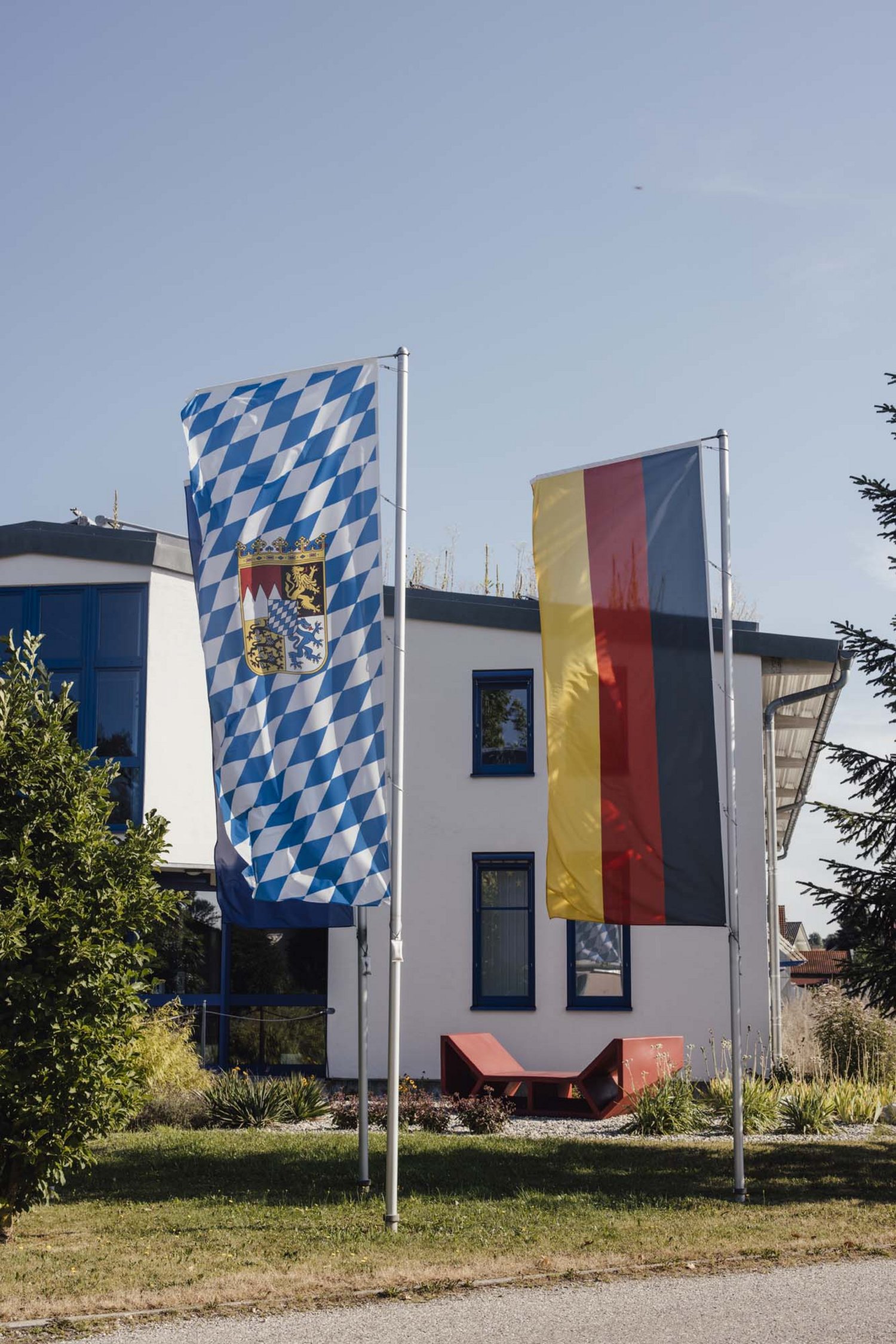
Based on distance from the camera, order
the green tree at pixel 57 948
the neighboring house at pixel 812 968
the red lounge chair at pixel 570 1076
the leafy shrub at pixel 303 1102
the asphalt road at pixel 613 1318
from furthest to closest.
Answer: the neighboring house at pixel 812 968 → the red lounge chair at pixel 570 1076 → the leafy shrub at pixel 303 1102 → the green tree at pixel 57 948 → the asphalt road at pixel 613 1318

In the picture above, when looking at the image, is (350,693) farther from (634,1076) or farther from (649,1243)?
(634,1076)

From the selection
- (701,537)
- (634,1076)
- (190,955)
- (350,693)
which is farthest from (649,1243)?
(190,955)

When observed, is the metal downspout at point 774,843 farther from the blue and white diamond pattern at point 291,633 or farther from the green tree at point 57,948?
the green tree at point 57,948

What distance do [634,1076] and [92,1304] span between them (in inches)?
350

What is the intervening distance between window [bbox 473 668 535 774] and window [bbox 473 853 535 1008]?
130 centimetres

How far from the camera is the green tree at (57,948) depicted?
8.56 meters

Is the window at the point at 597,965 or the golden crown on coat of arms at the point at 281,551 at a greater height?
the golden crown on coat of arms at the point at 281,551

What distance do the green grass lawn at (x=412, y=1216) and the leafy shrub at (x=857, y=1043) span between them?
387 cm

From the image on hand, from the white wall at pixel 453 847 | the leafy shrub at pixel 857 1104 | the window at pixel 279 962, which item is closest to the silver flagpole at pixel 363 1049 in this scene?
the leafy shrub at pixel 857 1104

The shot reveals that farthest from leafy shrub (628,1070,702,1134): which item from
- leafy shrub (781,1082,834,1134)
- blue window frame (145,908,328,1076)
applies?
blue window frame (145,908,328,1076)

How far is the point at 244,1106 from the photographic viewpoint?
14.4m

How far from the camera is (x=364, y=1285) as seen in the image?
297 inches

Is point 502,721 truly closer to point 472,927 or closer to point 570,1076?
point 472,927

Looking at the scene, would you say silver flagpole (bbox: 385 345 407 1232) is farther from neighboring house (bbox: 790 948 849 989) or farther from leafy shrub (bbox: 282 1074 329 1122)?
neighboring house (bbox: 790 948 849 989)
